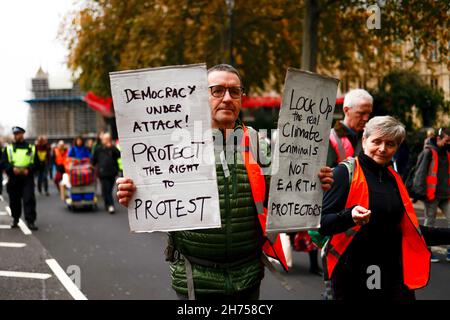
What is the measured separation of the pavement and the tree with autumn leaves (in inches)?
351

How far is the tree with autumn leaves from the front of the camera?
17.0 m

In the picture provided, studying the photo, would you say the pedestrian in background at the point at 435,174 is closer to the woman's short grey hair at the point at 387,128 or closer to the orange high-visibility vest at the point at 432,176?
the orange high-visibility vest at the point at 432,176

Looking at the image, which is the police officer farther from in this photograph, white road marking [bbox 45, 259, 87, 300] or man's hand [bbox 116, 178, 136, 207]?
man's hand [bbox 116, 178, 136, 207]

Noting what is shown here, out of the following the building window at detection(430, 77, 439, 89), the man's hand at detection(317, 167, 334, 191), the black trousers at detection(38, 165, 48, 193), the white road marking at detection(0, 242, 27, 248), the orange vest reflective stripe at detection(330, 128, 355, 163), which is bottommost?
the white road marking at detection(0, 242, 27, 248)

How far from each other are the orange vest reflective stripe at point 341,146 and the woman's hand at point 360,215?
4.37ft

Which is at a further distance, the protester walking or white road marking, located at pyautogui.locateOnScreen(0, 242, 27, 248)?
white road marking, located at pyautogui.locateOnScreen(0, 242, 27, 248)

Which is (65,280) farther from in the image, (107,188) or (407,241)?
(107,188)

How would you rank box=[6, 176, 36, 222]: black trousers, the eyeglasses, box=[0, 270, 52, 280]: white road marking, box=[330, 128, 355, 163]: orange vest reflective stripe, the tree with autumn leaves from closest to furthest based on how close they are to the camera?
the eyeglasses → box=[330, 128, 355, 163]: orange vest reflective stripe → box=[0, 270, 52, 280]: white road marking → box=[6, 176, 36, 222]: black trousers → the tree with autumn leaves

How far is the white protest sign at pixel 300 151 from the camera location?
8.99 feet

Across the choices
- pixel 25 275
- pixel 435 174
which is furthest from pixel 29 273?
pixel 435 174

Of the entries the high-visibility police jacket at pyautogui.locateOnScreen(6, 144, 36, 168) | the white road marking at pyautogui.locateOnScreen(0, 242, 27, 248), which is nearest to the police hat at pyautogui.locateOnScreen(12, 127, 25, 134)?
the high-visibility police jacket at pyautogui.locateOnScreen(6, 144, 36, 168)

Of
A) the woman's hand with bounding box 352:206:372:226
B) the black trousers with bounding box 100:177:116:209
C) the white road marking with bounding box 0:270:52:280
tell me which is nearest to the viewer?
the woman's hand with bounding box 352:206:372:226

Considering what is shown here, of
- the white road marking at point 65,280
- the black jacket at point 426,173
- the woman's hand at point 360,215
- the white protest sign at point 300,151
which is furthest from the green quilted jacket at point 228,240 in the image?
the black jacket at point 426,173
